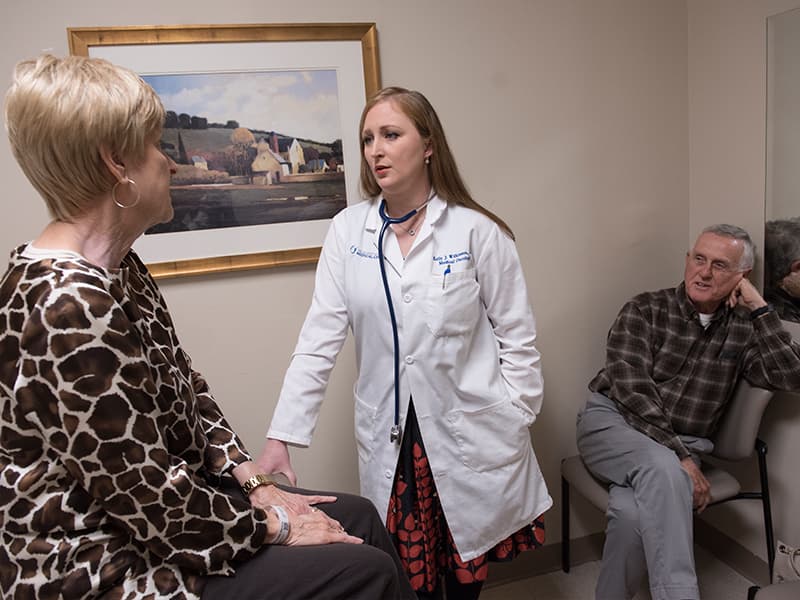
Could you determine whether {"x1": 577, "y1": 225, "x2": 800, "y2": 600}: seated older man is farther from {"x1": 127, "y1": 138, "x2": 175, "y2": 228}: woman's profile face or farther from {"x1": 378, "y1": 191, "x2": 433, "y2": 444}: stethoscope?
{"x1": 127, "y1": 138, "x2": 175, "y2": 228}: woman's profile face

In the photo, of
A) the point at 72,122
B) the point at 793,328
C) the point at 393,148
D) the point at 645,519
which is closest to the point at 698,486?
the point at 645,519

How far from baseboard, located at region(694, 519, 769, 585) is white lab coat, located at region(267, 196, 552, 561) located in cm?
113

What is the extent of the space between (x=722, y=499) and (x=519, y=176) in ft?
4.17

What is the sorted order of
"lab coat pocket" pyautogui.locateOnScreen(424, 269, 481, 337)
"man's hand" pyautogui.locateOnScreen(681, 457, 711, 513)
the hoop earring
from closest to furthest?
the hoop earring
"lab coat pocket" pyautogui.locateOnScreen(424, 269, 481, 337)
"man's hand" pyautogui.locateOnScreen(681, 457, 711, 513)

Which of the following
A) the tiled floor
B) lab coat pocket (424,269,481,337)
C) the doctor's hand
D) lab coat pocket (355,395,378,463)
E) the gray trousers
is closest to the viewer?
the doctor's hand

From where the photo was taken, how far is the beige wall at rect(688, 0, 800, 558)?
2.28 metres

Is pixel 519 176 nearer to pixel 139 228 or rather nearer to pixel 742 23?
pixel 742 23

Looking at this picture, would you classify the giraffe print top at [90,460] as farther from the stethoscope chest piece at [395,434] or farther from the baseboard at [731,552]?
the baseboard at [731,552]

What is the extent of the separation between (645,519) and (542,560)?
0.70 metres

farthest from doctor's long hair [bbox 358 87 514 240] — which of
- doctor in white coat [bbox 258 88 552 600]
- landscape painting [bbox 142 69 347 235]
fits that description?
landscape painting [bbox 142 69 347 235]

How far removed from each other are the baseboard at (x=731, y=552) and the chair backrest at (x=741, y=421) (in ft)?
1.53

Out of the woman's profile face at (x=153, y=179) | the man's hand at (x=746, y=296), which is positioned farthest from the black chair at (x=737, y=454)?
the woman's profile face at (x=153, y=179)

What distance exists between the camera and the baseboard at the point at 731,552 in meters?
2.42

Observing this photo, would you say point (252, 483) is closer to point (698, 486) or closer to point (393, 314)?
point (393, 314)
